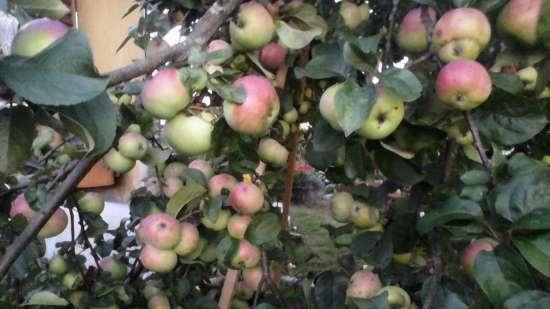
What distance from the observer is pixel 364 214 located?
83cm

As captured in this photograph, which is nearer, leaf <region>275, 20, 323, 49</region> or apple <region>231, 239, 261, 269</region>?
leaf <region>275, 20, 323, 49</region>

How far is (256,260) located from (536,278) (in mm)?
415

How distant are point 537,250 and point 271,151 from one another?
0.41m

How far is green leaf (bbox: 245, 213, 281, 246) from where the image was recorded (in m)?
0.80

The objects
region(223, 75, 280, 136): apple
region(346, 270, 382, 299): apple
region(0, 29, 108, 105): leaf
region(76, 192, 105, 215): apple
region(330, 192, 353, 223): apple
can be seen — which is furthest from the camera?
region(76, 192, 105, 215): apple

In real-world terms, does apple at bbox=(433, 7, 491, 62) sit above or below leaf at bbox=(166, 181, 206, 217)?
above

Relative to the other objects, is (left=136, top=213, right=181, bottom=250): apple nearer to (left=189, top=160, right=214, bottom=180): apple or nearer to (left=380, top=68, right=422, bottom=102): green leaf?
(left=189, top=160, right=214, bottom=180): apple

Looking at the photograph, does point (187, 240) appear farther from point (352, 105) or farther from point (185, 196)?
point (352, 105)

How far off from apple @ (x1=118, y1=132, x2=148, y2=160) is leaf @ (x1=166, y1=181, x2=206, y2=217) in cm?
8

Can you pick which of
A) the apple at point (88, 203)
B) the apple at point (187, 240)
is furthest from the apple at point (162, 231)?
the apple at point (88, 203)

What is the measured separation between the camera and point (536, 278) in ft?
1.93

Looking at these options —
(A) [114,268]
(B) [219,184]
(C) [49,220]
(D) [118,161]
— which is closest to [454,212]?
(B) [219,184]

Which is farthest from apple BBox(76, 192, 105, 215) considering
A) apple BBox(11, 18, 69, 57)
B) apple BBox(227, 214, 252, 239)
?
apple BBox(11, 18, 69, 57)

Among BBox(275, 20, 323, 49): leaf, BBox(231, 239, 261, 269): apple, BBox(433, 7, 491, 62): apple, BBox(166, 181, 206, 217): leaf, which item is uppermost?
BBox(433, 7, 491, 62): apple
